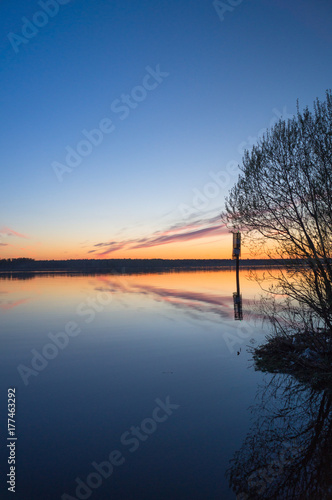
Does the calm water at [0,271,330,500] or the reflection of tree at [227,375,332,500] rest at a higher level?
the reflection of tree at [227,375,332,500]

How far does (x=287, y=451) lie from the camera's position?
229 inches

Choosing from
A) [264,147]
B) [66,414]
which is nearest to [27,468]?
[66,414]

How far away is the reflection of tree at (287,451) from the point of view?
488 cm

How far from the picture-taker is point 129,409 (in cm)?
779

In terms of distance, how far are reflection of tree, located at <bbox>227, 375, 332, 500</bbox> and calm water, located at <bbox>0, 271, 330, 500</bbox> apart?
25cm

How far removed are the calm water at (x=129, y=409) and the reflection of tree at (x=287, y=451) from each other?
251mm

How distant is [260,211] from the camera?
37.7ft

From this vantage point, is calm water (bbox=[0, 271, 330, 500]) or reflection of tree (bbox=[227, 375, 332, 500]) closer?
reflection of tree (bbox=[227, 375, 332, 500])

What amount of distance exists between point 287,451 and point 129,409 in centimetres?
360

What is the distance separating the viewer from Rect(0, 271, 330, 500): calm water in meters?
5.36

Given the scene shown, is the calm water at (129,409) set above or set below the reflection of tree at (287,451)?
below

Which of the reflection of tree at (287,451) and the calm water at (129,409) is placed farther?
the calm water at (129,409)

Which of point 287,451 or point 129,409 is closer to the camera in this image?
point 287,451

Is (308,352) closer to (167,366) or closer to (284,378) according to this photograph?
(284,378)
